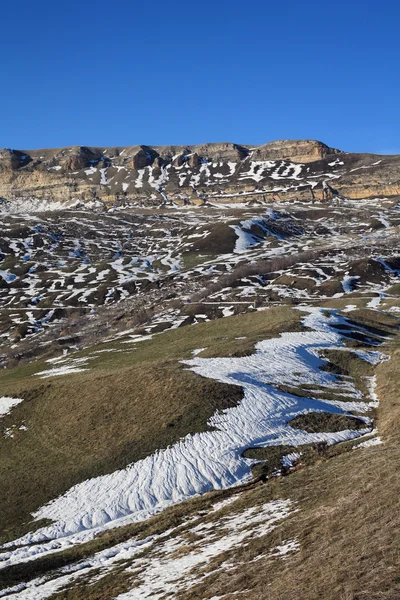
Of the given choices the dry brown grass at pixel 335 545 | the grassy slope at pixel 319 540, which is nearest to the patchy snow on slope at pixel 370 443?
the grassy slope at pixel 319 540

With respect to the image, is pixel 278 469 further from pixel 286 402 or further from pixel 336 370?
pixel 336 370

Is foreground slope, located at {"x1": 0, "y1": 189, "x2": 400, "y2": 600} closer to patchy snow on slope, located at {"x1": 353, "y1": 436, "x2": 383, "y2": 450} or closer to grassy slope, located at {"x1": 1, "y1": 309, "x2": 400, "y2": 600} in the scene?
grassy slope, located at {"x1": 1, "y1": 309, "x2": 400, "y2": 600}

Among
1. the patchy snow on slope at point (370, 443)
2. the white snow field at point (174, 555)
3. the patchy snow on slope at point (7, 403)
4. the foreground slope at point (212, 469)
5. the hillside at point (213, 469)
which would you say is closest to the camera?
the hillside at point (213, 469)

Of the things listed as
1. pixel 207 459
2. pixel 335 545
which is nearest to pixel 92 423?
pixel 207 459

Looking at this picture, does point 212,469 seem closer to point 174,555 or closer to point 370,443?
point 370,443

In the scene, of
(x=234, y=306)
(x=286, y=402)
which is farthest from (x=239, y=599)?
(x=234, y=306)

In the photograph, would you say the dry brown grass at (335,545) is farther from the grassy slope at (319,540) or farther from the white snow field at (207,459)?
the white snow field at (207,459)
